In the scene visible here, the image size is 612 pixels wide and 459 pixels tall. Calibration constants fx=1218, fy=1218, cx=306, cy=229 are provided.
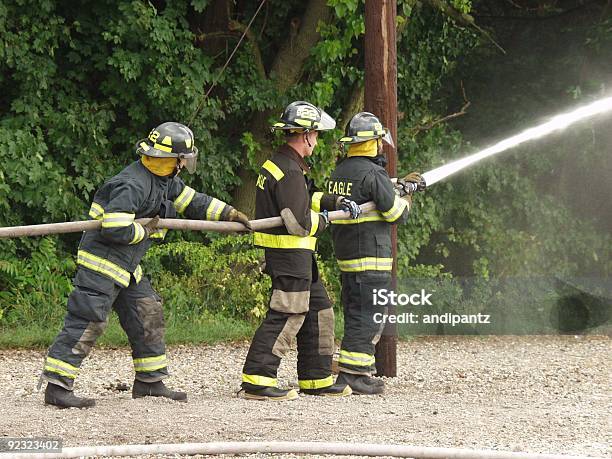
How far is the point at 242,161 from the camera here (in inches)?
496

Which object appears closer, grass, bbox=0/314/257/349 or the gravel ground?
the gravel ground

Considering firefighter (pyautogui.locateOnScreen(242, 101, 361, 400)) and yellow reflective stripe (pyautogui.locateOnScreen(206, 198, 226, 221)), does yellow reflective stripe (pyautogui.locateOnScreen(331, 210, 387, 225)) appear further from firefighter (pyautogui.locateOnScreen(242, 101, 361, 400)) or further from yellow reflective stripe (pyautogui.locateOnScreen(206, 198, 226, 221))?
yellow reflective stripe (pyautogui.locateOnScreen(206, 198, 226, 221))

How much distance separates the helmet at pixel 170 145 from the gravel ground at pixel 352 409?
1449 millimetres

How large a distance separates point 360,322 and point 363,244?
52 centimetres

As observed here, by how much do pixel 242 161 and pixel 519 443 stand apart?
699cm

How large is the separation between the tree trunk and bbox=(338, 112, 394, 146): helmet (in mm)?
4469

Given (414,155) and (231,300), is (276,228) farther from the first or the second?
(414,155)

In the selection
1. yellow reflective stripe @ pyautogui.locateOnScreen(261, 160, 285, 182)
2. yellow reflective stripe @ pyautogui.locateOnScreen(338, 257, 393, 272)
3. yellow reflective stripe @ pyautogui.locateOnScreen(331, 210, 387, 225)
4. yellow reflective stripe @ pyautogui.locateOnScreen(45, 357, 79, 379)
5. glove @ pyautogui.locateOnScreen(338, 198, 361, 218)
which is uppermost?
yellow reflective stripe @ pyautogui.locateOnScreen(261, 160, 285, 182)

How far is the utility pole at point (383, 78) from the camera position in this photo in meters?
8.80

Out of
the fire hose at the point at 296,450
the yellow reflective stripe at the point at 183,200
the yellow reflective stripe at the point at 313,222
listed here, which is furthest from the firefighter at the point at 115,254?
the fire hose at the point at 296,450

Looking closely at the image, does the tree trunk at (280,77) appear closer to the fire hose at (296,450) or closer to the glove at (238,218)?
the glove at (238,218)

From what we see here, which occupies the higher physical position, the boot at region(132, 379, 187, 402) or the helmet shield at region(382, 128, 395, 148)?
the helmet shield at region(382, 128, 395, 148)

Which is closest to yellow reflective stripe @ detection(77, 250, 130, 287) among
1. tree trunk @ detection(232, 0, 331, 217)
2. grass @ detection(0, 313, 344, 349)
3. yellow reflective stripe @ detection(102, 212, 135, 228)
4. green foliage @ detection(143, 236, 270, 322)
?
yellow reflective stripe @ detection(102, 212, 135, 228)

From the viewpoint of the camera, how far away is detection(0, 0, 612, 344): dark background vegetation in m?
11.7
